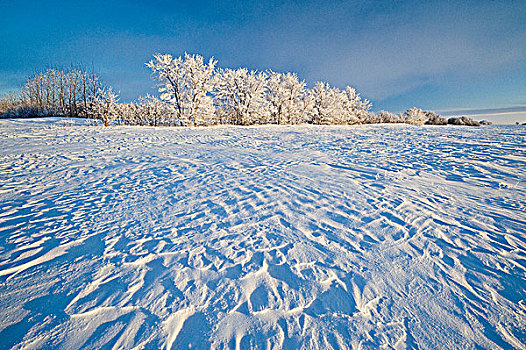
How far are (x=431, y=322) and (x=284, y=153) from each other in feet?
23.6

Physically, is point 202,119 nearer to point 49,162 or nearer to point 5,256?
point 49,162

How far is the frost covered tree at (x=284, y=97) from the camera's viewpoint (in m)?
35.3

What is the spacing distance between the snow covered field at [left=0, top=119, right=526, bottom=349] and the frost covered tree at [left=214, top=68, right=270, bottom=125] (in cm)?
2816

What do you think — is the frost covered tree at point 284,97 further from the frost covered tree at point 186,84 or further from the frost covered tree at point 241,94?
the frost covered tree at point 186,84

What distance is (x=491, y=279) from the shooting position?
2.49 m

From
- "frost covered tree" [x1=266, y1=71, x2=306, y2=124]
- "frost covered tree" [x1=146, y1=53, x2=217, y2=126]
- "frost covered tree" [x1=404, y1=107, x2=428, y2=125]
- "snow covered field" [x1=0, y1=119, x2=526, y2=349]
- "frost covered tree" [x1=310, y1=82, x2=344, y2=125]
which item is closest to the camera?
"snow covered field" [x1=0, y1=119, x2=526, y2=349]

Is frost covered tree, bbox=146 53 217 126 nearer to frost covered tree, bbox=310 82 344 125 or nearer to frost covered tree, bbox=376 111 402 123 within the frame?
frost covered tree, bbox=310 82 344 125

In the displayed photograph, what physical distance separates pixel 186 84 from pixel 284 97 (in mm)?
16265

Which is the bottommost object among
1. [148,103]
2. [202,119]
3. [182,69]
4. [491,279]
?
[491,279]

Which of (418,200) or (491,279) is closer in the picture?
(491,279)

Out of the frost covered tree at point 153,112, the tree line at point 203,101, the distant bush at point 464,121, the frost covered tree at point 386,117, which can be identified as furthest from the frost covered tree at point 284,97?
the distant bush at point 464,121

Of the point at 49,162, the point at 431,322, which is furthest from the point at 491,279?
the point at 49,162

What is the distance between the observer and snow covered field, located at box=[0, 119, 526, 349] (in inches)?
78.9

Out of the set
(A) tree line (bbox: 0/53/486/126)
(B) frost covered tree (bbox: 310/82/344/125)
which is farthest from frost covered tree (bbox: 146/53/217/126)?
(B) frost covered tree (bbox: 310/82/344/125)
